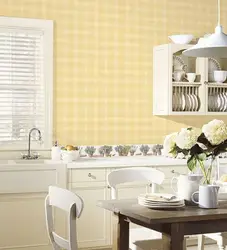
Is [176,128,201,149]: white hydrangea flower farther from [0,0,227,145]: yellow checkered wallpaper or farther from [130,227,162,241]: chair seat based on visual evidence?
[0,0,227,145]: yellow checkered wallpaper

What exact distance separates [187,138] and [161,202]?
0.39 metres

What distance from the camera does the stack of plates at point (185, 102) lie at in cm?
579

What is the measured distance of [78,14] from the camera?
5.63m

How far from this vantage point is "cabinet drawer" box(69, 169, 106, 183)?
16.5 feet

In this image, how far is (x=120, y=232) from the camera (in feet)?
10.6

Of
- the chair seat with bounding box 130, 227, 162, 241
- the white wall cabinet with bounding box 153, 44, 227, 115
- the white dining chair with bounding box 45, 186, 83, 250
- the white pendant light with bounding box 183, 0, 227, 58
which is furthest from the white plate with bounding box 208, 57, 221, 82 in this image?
the white dining chair with bounding box 45, 186, 83, 250

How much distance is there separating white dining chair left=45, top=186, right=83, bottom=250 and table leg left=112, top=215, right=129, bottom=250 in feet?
1.15

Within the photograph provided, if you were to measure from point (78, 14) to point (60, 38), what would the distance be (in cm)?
31

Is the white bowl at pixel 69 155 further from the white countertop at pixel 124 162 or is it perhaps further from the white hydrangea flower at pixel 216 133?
the white hydrangea flower at pixel 216 133

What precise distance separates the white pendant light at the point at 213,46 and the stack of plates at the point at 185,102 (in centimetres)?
214

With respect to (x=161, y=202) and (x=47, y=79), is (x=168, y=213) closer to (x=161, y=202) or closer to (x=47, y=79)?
(x=161, y=202)

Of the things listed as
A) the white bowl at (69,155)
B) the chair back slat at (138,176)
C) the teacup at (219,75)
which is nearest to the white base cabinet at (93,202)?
the white bowl at (69,155)

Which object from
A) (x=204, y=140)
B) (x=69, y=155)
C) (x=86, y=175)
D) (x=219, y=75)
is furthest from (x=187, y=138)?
(x=219, y=75)

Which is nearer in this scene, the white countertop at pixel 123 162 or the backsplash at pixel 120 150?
the white countertop at pixel 123 162
